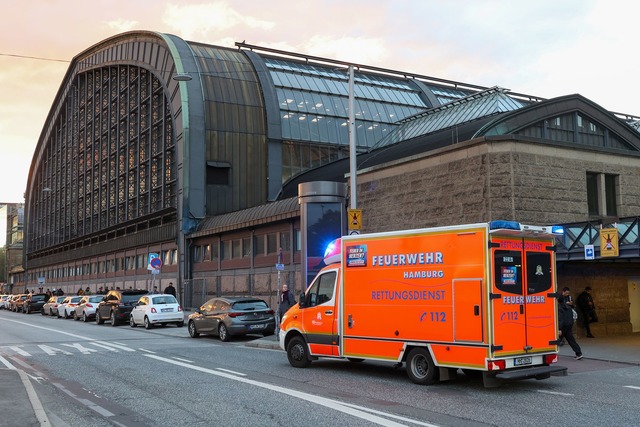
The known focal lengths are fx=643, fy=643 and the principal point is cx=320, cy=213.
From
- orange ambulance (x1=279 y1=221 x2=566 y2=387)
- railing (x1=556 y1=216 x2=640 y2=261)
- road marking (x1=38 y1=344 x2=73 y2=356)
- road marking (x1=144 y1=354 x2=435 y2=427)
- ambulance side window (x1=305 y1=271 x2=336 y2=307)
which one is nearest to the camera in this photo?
road marking (x1=144 y1=354 x2=435 y2=427)

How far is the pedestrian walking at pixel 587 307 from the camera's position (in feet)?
67.4

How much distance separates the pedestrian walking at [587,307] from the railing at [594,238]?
205 cm

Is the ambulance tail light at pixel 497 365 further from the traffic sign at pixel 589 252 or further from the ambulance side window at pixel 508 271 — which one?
the traffic sign at pixel 589 252

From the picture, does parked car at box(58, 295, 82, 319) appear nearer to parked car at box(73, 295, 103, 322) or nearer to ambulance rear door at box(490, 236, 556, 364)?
parked car at box(73, 295, 103, 322)

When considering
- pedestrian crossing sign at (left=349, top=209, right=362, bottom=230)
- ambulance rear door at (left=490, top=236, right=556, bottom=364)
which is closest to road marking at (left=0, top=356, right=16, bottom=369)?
pedestrian crossing sign at (left=349, top=209, right=362, bottom=230)

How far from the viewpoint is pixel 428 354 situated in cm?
1224

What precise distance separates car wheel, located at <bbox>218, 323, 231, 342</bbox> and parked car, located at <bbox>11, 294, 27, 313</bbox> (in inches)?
1500

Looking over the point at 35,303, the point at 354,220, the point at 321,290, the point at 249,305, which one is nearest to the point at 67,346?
the point at 249,305

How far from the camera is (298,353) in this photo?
1498 cm

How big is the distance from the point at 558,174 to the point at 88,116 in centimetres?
5703

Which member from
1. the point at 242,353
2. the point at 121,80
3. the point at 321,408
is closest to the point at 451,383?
the point at 321,408

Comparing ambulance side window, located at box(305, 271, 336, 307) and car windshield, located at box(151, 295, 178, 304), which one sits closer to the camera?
ambulance side window, located at box(305, 271, 336, 307)

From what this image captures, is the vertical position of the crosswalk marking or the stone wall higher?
the stone wall

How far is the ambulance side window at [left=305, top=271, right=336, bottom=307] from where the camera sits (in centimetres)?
1461
